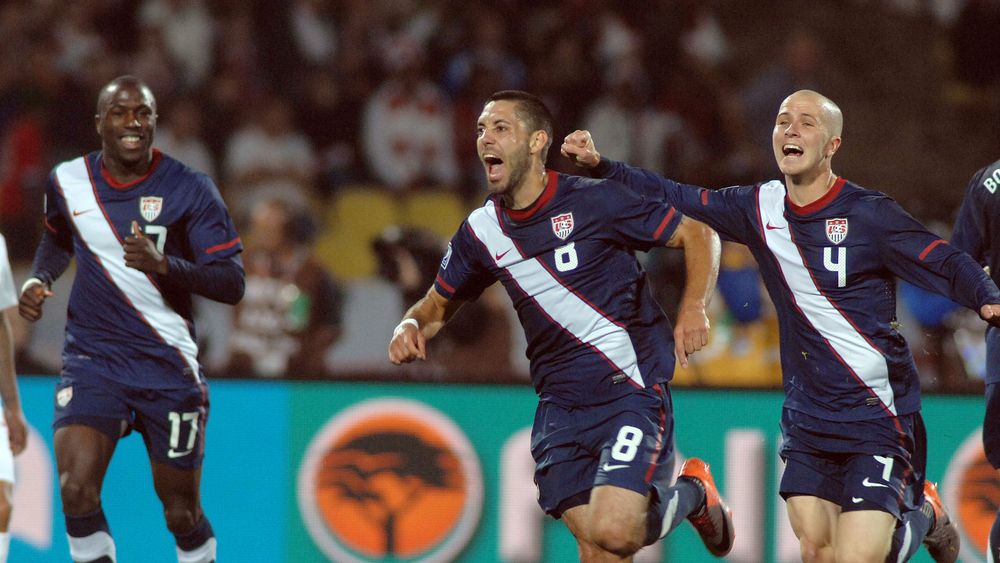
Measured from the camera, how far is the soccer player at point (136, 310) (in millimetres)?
6371

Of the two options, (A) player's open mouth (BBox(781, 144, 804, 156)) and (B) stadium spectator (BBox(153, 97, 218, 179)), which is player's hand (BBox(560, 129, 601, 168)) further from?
(B) stadium spectator (BBox(153, 97, 218, 179))

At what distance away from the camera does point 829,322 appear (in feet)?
18.6

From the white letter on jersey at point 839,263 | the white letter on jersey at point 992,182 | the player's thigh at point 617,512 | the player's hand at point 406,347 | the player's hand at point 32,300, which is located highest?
the white letter on jersey at point 992,182

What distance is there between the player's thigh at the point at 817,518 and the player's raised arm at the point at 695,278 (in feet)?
2.87

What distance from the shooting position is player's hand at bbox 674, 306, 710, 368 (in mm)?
5348

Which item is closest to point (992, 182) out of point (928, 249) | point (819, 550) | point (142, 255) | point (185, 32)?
point (928, 249)

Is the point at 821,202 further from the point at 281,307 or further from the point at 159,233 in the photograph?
the point at 281,307

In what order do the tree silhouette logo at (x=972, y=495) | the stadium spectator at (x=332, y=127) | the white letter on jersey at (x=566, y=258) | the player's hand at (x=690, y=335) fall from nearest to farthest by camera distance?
the player's hand at (x=690, y=335) < the white letter on jersey at (x=566, y=258) < the tree silhouette logo at (x=972, y=495) < the stadium spectator at (x=332, y=127)

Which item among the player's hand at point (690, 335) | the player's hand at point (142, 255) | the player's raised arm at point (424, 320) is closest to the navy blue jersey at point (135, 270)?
the player's hand at point (142, 255)

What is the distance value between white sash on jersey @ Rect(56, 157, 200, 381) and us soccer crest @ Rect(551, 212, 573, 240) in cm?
188

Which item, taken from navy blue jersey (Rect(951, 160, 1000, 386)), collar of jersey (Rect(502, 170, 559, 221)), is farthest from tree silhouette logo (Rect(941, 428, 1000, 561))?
collar of jersey (Rect(502, 170, 559, 221))

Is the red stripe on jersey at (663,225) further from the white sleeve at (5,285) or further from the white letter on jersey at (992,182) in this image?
the white sleeve at (5,285)

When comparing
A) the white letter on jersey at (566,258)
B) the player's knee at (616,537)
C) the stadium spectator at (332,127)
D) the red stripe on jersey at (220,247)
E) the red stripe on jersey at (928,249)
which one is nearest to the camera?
the red stripe on jersey at (928,249)

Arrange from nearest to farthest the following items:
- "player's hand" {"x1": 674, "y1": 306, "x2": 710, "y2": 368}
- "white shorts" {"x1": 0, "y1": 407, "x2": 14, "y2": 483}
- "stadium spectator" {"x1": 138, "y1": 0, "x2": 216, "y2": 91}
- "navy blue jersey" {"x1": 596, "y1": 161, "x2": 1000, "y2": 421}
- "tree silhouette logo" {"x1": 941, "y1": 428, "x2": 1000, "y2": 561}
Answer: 1. "player's hand" {"x1": 674, "y1": 306, "x2": 710, "y2": 368}
2. "navy blue jersey" {"x1": 596, "y1": 161, "x2": 1000, "y2": 421}
3. "white shorts" {"x1": 0, "y1": 407, "x2": 14, "y2": 483}
4. "tree silhouette logo" {"x1": 941, "y1": 428, "x2": 1000, "y2": 561}
5. "stadium spectator" {"x1": 138, "y1": 0, "x2": 216, "y2": 91}
